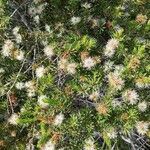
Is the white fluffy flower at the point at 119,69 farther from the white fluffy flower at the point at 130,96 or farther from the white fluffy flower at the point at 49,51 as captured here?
the white fluffy flower at the point at 49,51

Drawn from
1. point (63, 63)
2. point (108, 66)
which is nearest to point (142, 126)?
point (108, 66)

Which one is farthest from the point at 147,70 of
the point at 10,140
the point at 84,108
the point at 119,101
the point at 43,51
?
the point at 10,140

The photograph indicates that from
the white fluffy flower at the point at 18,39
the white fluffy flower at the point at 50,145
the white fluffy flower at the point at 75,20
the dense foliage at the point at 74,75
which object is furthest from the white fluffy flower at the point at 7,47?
the white fluffy flower at the point at 50,145

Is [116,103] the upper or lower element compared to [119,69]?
lower

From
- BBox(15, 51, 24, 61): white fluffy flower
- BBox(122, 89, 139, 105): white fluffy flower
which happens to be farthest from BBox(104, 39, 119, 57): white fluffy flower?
BBox(15, 51, 24, 61): white fluffy flower

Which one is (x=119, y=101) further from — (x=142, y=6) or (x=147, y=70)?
(x=142, y=6)

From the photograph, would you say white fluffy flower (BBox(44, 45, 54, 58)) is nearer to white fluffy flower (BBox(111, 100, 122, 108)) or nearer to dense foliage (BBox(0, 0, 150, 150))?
dense foliage (BBox(0, 0, 150, 150))

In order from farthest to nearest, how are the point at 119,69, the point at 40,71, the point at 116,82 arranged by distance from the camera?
1. the point at 40,71
2. the point at 119,69
3. the point at 116,82

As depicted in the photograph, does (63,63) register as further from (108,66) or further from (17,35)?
(17,35)
